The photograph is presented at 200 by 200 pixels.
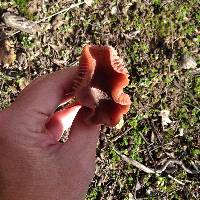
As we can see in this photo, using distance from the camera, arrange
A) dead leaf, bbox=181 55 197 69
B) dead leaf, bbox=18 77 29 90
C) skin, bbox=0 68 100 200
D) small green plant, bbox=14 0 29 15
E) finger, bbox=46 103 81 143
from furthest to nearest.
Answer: dead leaf, bbox=181 55 197 69 < small green plant, bbox=14 0 29 15 < dead leaf, bbox=18 77 29 90 < finger, bbox=46 103 81 143 < skin, bbox=0 68 100 200

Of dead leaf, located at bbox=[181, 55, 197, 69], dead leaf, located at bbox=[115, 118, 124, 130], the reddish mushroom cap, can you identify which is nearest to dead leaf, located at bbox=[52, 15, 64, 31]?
dead leaf, located at bbox=[115, 118, 124, 130]

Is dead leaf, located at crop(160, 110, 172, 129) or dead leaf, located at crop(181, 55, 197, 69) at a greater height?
dead leaf, located at crop(181, 55, 197, 69)

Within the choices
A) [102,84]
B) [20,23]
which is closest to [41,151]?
[102,84]

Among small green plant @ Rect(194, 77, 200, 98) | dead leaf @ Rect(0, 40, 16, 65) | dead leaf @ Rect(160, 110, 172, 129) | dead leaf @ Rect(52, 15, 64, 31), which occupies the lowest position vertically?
dead leaf @ Rect(160, 110, 172, 129)

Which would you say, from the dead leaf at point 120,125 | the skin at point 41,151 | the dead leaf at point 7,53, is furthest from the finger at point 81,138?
the dead leaf at point 7,53

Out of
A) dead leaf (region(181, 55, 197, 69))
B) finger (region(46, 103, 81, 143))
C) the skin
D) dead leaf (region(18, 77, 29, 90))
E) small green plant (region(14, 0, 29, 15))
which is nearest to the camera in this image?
the skin

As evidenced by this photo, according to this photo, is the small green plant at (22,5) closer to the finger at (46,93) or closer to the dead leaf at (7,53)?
the dead leaf at (7,53)

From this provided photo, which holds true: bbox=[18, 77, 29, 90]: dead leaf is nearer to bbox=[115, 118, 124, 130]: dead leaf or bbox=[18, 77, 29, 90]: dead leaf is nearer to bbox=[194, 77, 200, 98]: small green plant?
bbox=[115, 118, 124, 130]: dead leaf
